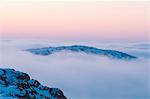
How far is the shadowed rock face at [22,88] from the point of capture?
133 inches

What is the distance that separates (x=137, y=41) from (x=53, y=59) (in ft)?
2.50

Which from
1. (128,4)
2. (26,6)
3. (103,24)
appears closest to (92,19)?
(103,24)

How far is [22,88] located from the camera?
350cm

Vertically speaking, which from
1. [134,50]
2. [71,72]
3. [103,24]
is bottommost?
[71,72]

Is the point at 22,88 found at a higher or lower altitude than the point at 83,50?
lower

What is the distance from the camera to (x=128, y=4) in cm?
344

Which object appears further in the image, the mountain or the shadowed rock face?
the mountain

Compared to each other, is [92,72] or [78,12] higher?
[78,12]

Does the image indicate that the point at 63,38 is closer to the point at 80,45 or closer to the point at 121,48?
the point at 80,45

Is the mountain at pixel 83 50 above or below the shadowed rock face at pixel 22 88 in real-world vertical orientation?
above

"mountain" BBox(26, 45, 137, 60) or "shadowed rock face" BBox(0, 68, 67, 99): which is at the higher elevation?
"mountain" BBox(26, 45, 137, 60)

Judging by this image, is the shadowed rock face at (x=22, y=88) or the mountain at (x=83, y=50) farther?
the mountain at (x=83, y=50)

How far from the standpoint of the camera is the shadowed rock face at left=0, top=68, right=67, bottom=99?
3.39m

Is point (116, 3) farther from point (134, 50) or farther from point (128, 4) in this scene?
point (134, 50)
